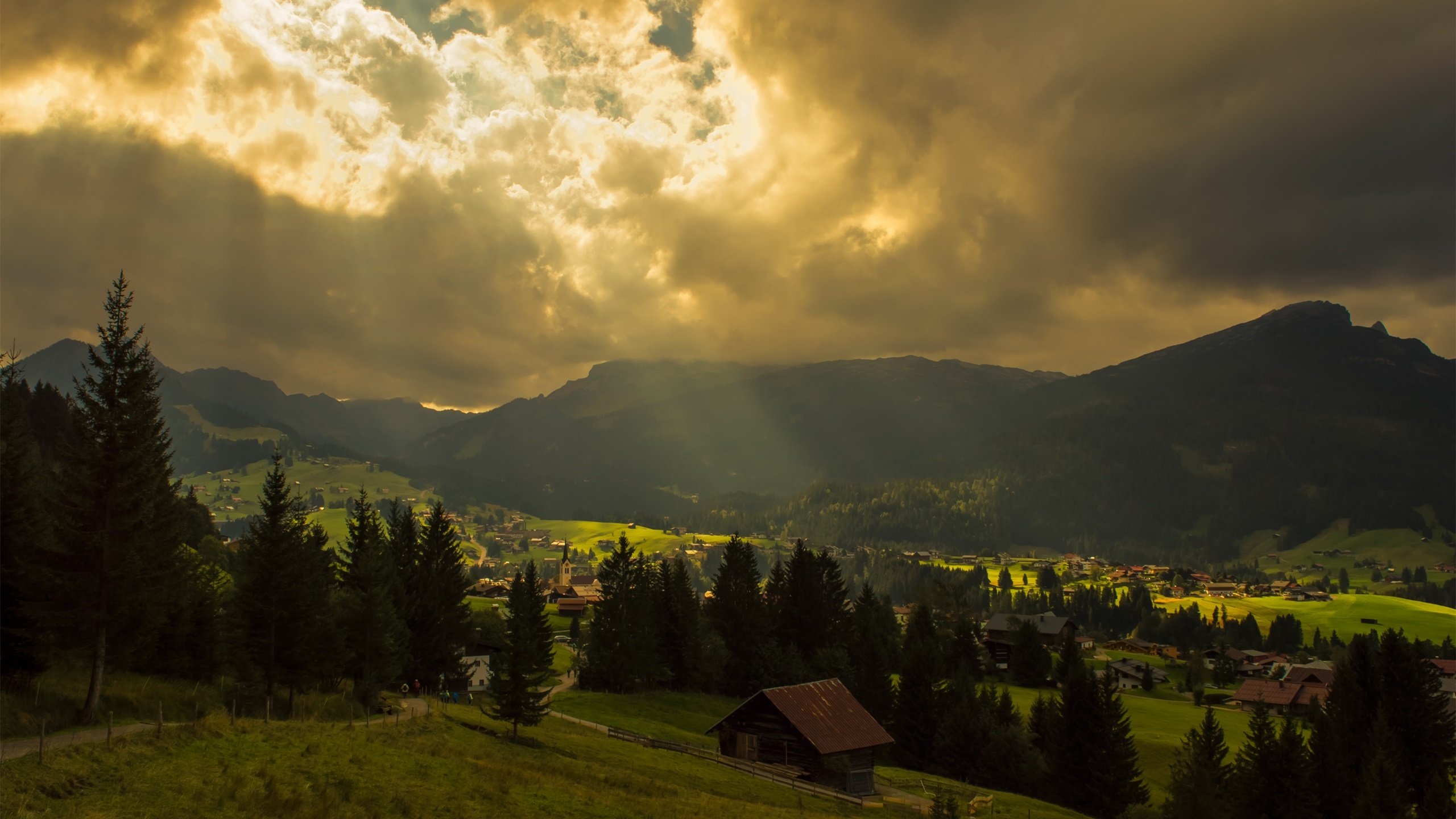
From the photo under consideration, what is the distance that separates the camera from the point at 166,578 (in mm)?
36969

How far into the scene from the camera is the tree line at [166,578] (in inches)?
1383

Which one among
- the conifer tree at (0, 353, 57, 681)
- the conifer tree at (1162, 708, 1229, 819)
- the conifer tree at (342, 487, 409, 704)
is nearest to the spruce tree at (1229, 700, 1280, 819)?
the conifer tree at (1162, 708, 1229, 819)

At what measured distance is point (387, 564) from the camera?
63719 mm

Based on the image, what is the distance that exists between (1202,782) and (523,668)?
45975mm

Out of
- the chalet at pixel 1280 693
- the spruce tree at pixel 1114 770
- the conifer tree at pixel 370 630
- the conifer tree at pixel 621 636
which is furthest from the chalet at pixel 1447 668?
the conifer tree at pixel 370 630

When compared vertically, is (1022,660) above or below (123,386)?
below

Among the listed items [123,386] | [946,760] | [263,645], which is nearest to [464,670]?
[263,645]

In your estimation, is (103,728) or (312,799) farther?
(103,728)

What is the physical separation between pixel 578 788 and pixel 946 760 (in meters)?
50.1

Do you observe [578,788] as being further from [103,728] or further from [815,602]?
[815,602]

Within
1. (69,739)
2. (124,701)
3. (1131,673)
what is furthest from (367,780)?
(1131,673)

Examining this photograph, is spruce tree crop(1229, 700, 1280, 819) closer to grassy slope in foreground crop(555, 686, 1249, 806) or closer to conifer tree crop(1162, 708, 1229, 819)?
conifer tree crop(1162, 708, 1229, 819)

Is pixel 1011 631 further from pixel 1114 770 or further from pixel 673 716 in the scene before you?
pixel 673 716

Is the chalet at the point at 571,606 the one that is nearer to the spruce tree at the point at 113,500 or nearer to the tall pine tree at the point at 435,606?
the tall pine tree at the point at 435,606
